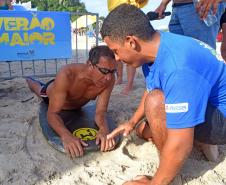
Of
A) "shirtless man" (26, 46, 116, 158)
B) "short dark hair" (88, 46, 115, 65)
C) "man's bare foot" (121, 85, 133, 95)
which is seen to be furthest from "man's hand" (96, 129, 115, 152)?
"man's bare foot" (121, 85, 133, 95)

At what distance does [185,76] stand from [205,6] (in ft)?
2.79

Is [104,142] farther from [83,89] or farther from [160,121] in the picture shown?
[160,121]

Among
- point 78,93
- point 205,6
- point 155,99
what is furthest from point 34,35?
point 155,99

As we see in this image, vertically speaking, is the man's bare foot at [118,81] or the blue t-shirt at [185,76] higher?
the blue t-shirt at [185,76]

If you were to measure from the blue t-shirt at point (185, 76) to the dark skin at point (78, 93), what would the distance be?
0.78 meters

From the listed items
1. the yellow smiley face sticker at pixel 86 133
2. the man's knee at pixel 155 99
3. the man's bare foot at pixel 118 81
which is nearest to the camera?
the man's knee at pixel 155 99

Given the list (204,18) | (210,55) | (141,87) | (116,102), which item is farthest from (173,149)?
(141,87)

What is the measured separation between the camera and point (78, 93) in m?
2.75

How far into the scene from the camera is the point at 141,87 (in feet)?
13.9

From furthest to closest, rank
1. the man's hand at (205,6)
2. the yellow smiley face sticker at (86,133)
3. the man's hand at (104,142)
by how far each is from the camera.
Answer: the yellow smiley face sticker at (86,133) → the man's hand at (104,142) → the man's hand at (205,6)

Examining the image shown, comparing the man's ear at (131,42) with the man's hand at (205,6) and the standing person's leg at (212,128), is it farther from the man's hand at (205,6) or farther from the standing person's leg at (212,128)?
the man's hand at (205,6)

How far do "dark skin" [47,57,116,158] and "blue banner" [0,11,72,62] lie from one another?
1.63 metres

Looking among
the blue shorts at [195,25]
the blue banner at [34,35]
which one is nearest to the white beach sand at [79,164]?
the blue shorts at [195,25]

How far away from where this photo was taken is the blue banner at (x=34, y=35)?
13.4 feet
